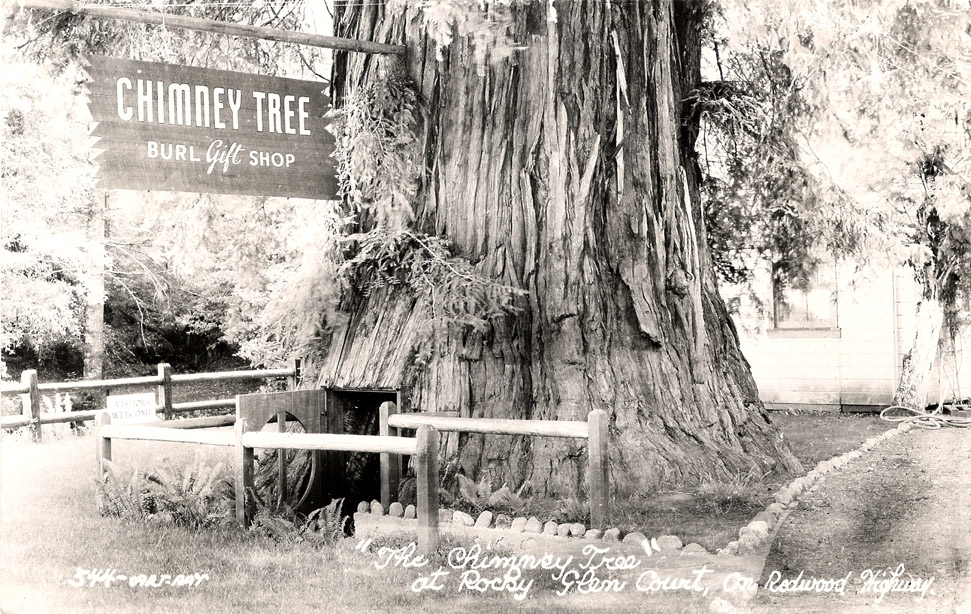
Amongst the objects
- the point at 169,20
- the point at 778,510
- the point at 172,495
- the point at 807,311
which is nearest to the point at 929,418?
the point at 807,311

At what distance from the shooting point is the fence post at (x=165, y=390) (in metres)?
14.1

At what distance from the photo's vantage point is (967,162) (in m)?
9.54

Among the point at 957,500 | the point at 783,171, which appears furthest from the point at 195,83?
the point at 957,500

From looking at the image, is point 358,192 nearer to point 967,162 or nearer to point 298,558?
point 298,558

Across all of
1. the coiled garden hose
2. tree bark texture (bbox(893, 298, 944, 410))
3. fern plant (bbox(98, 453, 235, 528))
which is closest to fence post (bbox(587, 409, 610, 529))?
fern plant (bbox(98, 453, 235, 528))

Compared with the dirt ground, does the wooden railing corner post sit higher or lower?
higher

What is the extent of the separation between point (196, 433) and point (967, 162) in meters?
7.71

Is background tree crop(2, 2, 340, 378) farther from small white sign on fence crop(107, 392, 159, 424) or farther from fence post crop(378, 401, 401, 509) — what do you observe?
small white sign on fence crop(107, 392, 159, 424)

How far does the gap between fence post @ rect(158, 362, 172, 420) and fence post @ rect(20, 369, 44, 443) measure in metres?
1.83

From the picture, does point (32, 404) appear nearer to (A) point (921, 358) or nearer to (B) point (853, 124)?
(B) point (853, 124)

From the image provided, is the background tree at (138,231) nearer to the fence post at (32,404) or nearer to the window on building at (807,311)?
the fence post at (32,404)

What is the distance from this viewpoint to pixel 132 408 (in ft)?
42.3

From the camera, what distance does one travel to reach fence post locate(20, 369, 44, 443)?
12.5m

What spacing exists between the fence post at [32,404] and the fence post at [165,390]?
1.83 metres
